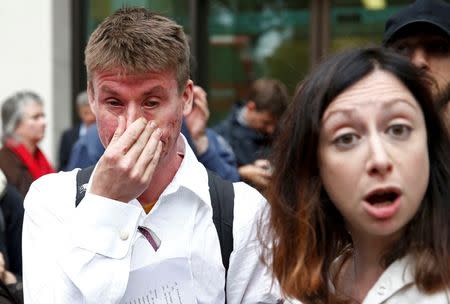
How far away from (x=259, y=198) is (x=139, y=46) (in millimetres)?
613

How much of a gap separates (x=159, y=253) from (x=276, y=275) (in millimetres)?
386

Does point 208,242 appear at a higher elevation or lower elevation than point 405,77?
lower

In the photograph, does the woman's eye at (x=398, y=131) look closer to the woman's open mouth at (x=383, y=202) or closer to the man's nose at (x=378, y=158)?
the man's nose at (x=378, y=158)

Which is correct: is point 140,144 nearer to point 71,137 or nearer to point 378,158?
point 378,158

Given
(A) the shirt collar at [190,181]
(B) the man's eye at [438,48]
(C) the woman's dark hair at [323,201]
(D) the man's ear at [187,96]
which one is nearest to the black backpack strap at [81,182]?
(A) the shirt collar at [190,181]

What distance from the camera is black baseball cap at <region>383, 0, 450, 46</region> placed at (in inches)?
130

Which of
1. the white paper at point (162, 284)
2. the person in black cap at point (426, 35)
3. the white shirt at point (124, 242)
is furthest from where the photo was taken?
the person in black cap at point (426, 35)

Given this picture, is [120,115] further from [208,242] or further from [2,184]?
[2,184]

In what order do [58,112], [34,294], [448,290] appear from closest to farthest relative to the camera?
[448,290] < [34,294] < [58,112]

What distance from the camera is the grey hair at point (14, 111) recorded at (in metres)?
7.34

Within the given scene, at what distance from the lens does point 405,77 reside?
93.7 inches

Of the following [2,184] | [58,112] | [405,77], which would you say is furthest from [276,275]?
[58,112]

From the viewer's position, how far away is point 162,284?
267cm

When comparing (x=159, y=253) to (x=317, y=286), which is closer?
(x=317, y=286)
